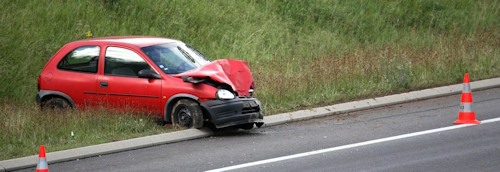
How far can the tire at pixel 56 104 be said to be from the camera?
1267 cm

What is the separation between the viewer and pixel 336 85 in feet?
48.8

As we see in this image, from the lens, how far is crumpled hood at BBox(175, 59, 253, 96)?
11.8m

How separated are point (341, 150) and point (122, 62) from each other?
12.2 feet

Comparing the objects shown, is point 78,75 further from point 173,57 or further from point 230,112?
point 230,112

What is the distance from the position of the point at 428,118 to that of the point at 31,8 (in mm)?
9570

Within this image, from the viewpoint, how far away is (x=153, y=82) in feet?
39.6

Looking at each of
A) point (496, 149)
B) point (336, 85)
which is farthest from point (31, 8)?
point (496, 149)

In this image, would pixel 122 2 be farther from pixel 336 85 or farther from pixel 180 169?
pixel 180 169

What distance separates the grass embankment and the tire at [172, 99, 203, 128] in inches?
13.8

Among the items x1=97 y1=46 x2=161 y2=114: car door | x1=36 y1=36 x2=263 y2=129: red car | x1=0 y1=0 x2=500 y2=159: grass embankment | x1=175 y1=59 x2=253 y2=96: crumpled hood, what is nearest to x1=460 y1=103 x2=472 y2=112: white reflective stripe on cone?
x1=0 y1=0 x2=500 y2=159: grass embankment

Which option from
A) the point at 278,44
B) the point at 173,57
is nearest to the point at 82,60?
the point at 173,57

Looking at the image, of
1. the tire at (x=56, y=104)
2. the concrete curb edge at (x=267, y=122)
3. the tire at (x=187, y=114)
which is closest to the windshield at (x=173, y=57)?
the tire at (x=187, y=114)

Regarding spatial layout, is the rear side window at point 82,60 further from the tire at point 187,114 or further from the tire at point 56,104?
the tire at point 187,114

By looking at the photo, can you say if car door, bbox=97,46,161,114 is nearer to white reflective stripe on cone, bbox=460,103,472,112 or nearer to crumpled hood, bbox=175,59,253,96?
crumpled hood, bbox=175,59,253,96
